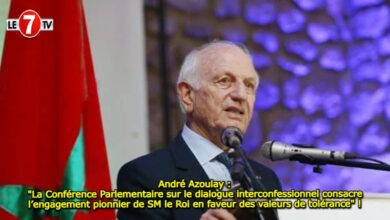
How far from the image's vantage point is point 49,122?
252cm

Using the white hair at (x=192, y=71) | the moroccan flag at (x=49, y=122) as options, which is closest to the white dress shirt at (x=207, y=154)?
the white hair at (x=192, y=71)

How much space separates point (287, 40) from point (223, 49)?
0.76m

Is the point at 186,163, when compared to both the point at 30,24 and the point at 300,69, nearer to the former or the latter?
the point at 30,24

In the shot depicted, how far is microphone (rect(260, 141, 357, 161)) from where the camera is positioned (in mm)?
2057

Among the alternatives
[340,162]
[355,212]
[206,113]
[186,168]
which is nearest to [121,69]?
[206,113]

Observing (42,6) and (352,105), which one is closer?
(42,6)

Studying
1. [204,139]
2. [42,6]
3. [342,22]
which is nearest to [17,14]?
[42,6]

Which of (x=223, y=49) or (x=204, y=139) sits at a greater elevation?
(x=223, y=49)

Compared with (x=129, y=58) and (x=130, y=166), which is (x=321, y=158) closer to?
(x=130, y=166)

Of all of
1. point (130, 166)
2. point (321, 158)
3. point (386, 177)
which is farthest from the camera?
point (386, 177)

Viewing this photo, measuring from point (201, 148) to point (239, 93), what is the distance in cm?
25

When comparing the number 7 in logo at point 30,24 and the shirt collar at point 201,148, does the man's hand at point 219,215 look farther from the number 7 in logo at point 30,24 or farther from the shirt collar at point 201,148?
the number 7 in logo at point 30,24

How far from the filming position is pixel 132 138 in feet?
10.3

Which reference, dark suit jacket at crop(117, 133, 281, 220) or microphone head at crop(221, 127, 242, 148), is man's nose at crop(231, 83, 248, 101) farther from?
microphone head at crop(221, 127, 242, 148)
